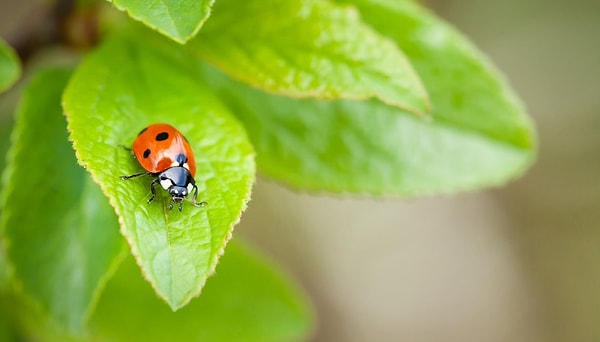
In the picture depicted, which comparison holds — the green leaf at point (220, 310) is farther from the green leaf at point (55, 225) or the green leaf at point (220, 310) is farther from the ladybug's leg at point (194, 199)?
the ladybug's leg at point (194, 199)

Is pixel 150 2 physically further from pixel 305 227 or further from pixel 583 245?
pixel 583 245

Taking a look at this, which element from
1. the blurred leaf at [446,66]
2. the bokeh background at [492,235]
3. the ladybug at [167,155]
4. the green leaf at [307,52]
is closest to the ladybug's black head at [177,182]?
the ladybug at [167,155]

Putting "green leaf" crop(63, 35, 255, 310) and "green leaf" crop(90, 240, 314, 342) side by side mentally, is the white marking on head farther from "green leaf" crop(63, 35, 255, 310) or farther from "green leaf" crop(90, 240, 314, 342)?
"green leaf" crop(90, 240, 314, 342)

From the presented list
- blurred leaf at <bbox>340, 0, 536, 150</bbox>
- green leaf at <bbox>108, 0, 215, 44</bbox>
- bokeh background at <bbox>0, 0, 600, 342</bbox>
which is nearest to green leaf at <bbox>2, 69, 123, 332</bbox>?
green leaf at <bbox>108, 0, 215, 44</bbox>

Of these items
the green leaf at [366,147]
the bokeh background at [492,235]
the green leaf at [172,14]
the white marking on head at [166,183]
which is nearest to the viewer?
the green leaf at [172,14]

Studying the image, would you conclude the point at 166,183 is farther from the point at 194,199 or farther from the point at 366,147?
the point at 366,147

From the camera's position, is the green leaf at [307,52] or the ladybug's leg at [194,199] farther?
the green leaf at [307,52]
